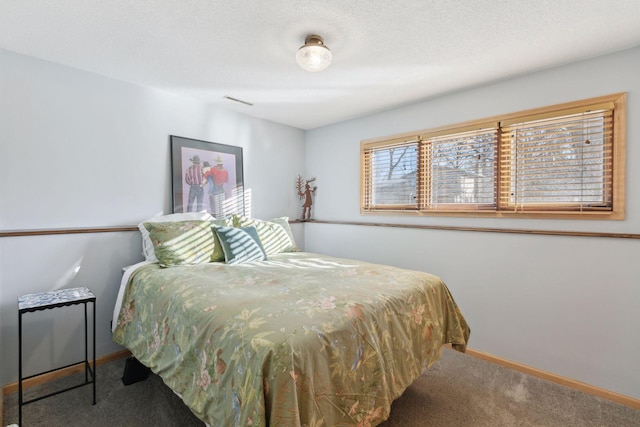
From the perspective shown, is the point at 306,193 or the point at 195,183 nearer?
the point at 195,183

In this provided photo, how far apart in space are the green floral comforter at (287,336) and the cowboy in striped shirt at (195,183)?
0.90 m

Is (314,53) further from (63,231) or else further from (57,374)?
(57,374)

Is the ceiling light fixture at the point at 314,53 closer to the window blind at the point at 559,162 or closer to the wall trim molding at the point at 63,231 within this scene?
the window blind at the point at 559,162

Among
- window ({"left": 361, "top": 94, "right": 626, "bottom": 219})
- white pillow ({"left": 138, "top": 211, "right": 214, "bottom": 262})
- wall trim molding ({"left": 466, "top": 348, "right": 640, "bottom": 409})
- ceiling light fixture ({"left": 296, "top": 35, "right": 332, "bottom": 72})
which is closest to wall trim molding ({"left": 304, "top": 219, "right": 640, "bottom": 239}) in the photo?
window ({"left": 361, "top": 94, "right": 626, "bottom": 219})

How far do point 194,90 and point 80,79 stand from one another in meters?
0.83

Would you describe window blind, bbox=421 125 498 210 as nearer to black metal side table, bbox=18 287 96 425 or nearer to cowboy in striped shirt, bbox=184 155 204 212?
cowboy in striped shirt, bbox=184 155 204 212

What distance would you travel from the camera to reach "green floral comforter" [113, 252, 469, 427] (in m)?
1.12

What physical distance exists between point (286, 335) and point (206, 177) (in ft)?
7.61

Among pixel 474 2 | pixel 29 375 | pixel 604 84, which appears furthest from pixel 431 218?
pixel 29 375

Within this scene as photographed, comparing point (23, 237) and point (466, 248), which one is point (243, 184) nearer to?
point (23, 237)

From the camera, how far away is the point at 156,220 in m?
2.67

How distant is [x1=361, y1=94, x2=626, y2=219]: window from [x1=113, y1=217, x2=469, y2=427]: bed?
110 cm

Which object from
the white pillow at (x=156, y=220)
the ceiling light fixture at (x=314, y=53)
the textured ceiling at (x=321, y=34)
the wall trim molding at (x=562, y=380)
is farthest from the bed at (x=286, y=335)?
the textured ceiling at (x=321, y=34)

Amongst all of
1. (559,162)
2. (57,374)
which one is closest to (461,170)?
(559,162)
